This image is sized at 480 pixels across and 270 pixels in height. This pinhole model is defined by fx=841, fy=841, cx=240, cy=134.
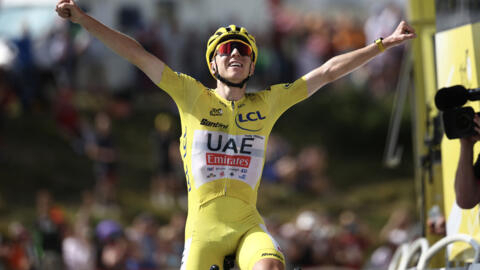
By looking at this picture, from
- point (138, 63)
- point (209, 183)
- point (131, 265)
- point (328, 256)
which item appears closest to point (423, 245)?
point (209, 183)

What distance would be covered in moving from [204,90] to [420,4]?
3.40 m

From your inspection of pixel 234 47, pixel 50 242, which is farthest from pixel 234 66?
pixel 50 242

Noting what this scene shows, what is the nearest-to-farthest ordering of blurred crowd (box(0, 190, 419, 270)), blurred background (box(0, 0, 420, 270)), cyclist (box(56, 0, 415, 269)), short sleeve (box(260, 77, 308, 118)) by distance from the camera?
cyclist (box(56, 0, 415, 269)) → short sleeve (box(260, 77, 308, 118)) → blurred crowd (box(0, 190, 419, 270)) → blurred background (box(0, 0, 420, 270))

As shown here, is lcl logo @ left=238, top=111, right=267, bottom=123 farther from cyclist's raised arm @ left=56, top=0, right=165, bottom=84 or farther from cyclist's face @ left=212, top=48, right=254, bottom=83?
cyclist's raised arm @ left=56, top=0, right=165, bottom=84

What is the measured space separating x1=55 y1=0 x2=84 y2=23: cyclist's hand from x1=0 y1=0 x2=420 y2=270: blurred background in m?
6.32

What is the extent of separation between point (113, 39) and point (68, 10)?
36 cm

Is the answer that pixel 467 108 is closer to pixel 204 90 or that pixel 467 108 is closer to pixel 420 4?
pixel 204 90

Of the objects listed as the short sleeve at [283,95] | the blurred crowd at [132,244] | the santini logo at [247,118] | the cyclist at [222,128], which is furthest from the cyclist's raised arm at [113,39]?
the blurred crowd at [132,244]

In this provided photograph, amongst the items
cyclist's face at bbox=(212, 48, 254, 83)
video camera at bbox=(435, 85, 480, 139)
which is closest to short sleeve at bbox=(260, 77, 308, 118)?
cyclist's face at bbox=(212, 48, 254, 83)

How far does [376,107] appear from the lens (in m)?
20.9

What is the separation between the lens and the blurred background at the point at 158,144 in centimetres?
1343

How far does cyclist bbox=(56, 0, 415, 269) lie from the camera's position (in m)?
5.70

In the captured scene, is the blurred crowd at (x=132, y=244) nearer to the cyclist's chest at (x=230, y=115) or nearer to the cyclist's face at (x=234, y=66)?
the cyclist's chest at (x=230, y=115)

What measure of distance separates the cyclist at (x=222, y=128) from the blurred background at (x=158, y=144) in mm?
6068
